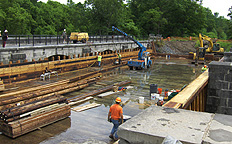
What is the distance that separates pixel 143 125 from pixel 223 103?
7.11 m

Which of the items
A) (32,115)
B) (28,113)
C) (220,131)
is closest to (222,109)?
(220,131)

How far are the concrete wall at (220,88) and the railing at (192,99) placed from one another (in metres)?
0.35

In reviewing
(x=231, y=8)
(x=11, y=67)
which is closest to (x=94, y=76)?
(x=11, y=67)

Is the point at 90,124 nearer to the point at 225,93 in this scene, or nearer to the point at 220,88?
the point at 220,88

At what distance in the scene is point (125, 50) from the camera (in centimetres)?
4484

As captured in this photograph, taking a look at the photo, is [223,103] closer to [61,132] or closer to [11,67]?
[61,132]

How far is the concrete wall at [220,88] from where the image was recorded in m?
9.35

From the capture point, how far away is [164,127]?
3684mm

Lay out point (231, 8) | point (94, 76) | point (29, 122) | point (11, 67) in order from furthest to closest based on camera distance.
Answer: point (231, 8) < point (94, 76) < point (11, 67) < point (29, 122)

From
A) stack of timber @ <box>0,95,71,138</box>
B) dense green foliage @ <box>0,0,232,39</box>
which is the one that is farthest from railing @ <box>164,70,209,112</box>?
dense green foliage @ <box>0,0,232,39</box>

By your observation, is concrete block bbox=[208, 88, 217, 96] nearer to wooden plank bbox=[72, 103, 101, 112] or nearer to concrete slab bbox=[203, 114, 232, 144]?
concrete slab bbox=[203, 114, 232, 144]

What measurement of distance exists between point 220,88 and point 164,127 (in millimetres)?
7193

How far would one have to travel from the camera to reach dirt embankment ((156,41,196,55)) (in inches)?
2174

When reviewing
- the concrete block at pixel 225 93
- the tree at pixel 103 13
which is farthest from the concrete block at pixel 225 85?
the tree at pixel 103 13
